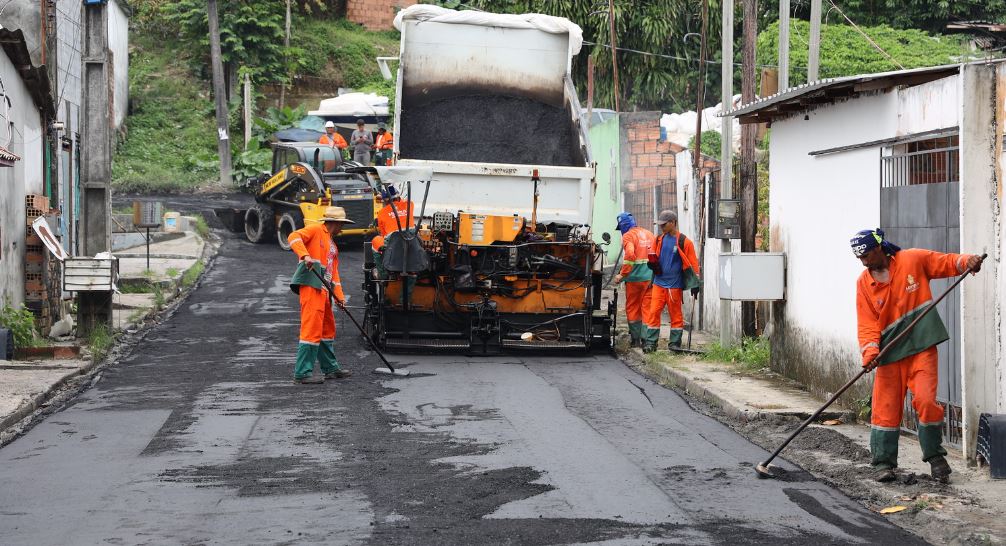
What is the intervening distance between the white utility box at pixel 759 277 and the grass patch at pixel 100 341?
672 centimetres

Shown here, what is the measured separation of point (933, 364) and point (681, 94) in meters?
26.7

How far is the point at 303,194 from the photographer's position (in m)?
24.8

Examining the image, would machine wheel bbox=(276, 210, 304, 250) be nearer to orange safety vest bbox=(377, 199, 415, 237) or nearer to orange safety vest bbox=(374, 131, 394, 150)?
orange safety vest bbox=(374, 131, 394, 150)

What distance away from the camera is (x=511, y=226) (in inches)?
551

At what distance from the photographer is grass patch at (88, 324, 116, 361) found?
13.7 metres

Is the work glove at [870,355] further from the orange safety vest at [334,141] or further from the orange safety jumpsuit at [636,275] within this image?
the orange safety vest at [334,141]

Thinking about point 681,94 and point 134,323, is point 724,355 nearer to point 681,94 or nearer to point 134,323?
point 134,323

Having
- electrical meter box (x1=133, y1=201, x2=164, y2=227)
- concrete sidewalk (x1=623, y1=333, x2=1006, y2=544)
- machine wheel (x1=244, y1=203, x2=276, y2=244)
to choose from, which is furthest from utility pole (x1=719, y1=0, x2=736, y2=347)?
machine wheel (x1=244, y1=203, x2=276, y2=244)

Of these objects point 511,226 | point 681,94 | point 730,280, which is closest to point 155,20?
point 681,94

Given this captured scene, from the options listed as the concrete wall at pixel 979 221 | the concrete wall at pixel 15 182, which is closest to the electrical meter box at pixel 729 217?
the concrete wall at pixel 979 221

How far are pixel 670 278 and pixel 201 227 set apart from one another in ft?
53.1

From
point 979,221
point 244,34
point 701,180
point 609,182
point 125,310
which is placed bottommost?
point 125,310

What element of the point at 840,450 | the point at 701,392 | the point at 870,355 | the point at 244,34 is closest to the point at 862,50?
the point at 701,392

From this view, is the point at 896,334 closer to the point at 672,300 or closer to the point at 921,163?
the point at 921,163
